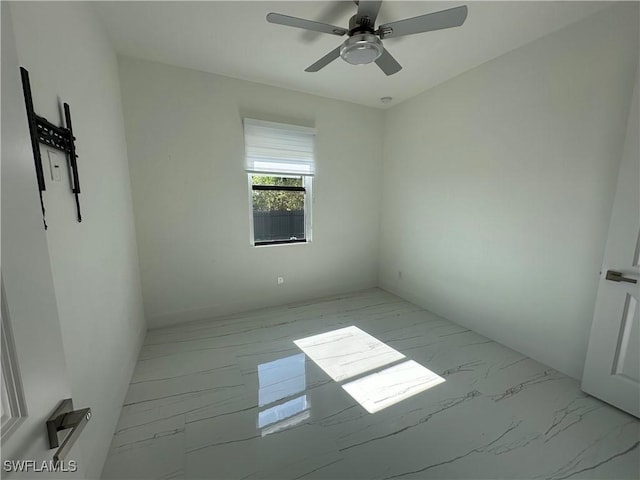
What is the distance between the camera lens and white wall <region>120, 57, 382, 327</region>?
2.64 meters

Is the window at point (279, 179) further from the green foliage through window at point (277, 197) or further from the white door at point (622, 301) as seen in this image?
the white door at point (622, 301)

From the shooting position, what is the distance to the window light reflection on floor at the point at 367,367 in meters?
1.95

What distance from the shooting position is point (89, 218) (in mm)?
1474

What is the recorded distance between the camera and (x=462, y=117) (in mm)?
2760

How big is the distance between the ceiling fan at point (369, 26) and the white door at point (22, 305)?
4.65 feet

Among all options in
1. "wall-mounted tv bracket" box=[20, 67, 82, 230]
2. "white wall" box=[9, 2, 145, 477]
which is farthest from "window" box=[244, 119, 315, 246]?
"wall-mounted tv bracket" box=[20, 67, 82, 230]

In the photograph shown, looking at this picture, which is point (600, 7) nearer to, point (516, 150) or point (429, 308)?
point (516, 150)

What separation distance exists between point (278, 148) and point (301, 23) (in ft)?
5.30

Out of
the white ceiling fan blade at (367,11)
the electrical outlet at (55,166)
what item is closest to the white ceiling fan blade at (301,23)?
the white ceiling fan blade at (367,11)

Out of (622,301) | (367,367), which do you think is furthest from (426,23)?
(367,367)

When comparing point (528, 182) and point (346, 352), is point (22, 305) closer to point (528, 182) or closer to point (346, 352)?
point (346, 352)

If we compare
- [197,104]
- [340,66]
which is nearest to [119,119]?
[197,104]

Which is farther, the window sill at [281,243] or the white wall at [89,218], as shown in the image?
the window sill at [281,243]

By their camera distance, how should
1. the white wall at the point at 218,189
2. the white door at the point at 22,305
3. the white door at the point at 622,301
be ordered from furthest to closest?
1. the white wall at the point at 218,189
2. the white door at the point at 622,301
3. the white door at the point at 22,305
